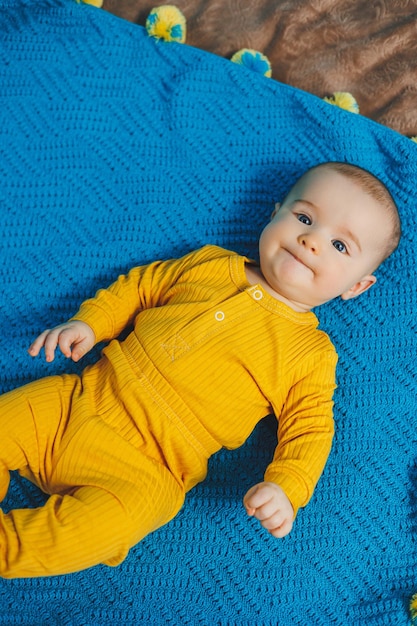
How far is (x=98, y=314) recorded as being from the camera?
4.25 feet

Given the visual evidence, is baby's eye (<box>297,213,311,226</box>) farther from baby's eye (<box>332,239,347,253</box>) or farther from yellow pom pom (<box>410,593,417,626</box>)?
yellow pom pom (<box>410,593,417,626</box>)

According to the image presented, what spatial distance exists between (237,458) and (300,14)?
1.07m

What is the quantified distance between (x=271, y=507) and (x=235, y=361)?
0.29m

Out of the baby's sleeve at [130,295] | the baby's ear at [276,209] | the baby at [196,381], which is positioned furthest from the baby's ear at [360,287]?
the baby's sleeve at [130,295]

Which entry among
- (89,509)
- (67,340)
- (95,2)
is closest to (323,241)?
(67,340)

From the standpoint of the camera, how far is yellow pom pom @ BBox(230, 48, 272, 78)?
1565 mm

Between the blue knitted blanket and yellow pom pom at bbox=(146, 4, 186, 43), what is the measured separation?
25mm

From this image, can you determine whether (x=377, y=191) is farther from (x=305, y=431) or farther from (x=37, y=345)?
(x=37, y=345)

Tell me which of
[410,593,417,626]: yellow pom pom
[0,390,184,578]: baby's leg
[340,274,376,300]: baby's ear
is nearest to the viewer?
[0,390,184,578]: baby's leg

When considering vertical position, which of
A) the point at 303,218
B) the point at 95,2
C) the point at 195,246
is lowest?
the point at 195,246

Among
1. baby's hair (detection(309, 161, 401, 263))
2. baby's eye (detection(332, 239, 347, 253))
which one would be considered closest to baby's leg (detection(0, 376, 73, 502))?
baby's eye (detection(332, 239, 347, 253))

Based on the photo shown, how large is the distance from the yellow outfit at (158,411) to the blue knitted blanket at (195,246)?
14cm

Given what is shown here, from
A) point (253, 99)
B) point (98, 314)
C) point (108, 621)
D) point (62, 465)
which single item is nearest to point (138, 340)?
point (98, 314)

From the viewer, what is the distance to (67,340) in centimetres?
122
